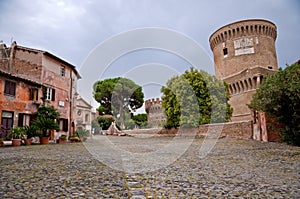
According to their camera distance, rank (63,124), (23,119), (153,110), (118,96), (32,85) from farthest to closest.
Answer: (118,96)
(153,110)
(63,124)
(32,85)
(23,119)

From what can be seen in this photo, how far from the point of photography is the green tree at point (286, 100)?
9.79 metres

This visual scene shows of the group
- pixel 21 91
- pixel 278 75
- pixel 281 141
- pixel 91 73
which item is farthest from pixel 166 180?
pixel 21 91

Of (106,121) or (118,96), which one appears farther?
(118,96)

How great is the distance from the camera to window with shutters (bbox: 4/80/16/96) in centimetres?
1405

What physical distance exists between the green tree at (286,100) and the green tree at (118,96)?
25328mm

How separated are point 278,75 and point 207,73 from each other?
533 inches

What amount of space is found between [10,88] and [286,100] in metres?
15.9

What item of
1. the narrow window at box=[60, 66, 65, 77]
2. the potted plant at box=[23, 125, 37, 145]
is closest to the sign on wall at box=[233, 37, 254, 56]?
the narrow window at box=[60, 66, 65, 77]

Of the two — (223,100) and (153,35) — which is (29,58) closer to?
(153,35)

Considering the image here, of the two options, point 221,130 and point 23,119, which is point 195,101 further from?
point 23,119

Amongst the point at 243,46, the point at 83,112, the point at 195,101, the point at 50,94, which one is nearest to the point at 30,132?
the point at 50,94

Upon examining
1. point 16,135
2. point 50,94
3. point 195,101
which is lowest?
point 16,135

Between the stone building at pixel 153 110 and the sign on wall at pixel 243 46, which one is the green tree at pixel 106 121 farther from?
the sign on wall at pixel 243 46

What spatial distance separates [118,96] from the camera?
36250 mm
